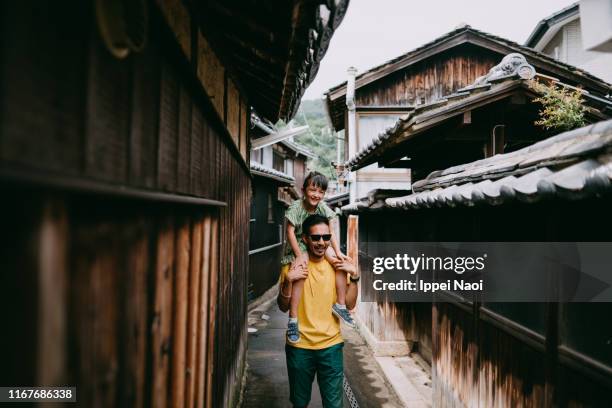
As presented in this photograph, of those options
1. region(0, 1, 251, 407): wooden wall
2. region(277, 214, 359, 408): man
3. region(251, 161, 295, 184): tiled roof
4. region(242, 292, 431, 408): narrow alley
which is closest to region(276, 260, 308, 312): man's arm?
region(277, 214, 359, 408): man

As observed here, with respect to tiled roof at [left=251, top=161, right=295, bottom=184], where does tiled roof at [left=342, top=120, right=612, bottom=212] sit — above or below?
below

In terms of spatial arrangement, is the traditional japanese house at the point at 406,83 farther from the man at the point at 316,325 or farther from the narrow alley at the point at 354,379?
the man at the point at 316,325

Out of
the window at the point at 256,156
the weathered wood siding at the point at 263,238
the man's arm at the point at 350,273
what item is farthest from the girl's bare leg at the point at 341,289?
the window at the point at 256,156

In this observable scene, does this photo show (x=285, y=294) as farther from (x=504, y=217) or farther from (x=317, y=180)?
(x=504, y=217)

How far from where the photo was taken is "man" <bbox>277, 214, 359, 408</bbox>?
15.1 ft

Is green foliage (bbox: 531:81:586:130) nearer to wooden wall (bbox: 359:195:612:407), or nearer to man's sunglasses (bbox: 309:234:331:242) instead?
wooden wall (bbox: 359:195:612:407)

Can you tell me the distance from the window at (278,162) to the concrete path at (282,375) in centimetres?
1819

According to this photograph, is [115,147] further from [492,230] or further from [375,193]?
[375,193]

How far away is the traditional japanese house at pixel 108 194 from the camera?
3.38ft

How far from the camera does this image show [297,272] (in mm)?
4559

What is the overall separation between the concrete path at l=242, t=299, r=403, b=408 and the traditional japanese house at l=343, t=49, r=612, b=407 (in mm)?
974

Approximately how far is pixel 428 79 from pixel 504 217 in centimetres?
1326

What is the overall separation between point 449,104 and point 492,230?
9.75ft

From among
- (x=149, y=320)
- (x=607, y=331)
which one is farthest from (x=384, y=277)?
(x=149, y=320)
